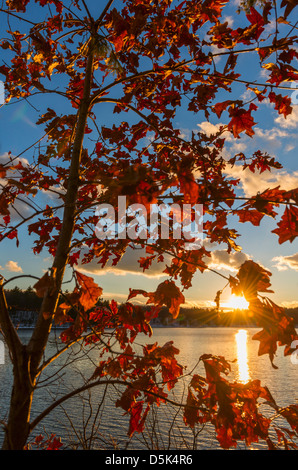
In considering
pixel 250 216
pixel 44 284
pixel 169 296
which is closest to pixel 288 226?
pixel 250 216

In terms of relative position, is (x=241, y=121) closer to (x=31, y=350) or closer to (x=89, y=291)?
(x=89, y=291)

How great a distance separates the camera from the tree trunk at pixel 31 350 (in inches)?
71.1

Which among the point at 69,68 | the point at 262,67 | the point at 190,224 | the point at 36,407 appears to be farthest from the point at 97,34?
the point at 36,407

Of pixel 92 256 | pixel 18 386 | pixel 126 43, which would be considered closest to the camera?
pixel 18 386

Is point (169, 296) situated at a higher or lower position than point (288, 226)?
lower

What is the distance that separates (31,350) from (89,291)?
518 mm

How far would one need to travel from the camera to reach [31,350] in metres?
1.91

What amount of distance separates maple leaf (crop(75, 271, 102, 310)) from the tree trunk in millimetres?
158

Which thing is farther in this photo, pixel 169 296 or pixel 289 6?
pixel 169 296

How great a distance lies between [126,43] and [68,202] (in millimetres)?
1316

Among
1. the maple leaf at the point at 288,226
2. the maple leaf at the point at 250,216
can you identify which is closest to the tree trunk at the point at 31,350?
the maple leaf at the point at 250,216

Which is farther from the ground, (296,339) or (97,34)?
(97,34)

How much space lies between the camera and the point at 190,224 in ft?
7.49
